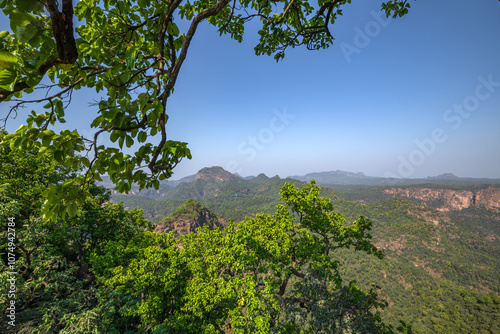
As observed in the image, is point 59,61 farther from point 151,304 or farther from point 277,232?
point 151,304

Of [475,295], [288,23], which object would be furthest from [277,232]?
[475,295]

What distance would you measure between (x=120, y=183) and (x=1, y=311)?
10.4 m

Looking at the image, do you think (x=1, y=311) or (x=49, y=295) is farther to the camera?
(x=49, y=295)

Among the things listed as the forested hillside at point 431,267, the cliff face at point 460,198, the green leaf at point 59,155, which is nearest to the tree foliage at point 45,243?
the green leaf at point 59,155

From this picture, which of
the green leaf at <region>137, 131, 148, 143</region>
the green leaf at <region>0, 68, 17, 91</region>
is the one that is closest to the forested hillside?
the green leaf at <region>137, 131, 148, 143</region>

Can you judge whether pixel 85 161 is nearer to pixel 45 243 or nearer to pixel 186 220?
pixel 45 243

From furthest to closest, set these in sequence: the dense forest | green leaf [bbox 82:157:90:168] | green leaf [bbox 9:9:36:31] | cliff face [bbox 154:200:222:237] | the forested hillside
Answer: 1. cliff face [bbox 154:200:222:237]
2. the forested hillside
3. the dense forest
4. green leaf [bbox 82:157:90:168]
5. green leaf [bbox 9:9:36:31]

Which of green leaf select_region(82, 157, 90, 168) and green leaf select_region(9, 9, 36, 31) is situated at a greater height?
green leaf select_region(9, 9, 36, 31)

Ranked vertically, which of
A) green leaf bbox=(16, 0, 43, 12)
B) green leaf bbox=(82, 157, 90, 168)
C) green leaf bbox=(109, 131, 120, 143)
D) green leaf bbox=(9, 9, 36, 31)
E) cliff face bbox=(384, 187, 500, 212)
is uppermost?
green leaf bbox=(16, 0, 43, 12)

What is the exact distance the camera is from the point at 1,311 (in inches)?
262

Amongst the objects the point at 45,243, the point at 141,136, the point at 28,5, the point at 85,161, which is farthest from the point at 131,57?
the point at 45,243

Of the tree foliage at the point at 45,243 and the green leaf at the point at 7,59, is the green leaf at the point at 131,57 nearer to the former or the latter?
the green leaf at the point at 7,59

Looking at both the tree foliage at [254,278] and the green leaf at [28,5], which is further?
the tree foliage at [254,278]

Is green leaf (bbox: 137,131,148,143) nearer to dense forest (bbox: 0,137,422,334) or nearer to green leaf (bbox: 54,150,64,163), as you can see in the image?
green leaf (bbox: 54,150,64,163)
